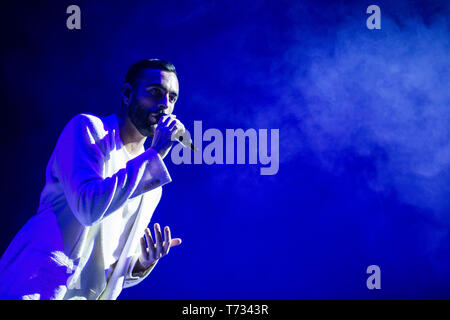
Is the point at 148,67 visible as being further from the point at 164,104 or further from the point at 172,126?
the point at 172,126

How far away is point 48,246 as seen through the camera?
1623 mm

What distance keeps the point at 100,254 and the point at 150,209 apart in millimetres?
267

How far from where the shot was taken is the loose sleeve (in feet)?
5.10

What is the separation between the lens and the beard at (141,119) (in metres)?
1.82

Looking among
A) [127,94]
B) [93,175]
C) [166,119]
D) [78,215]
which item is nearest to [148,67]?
[127,94]

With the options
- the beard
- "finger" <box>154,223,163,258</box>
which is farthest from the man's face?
"finger" <box>154,223,163,258</box>

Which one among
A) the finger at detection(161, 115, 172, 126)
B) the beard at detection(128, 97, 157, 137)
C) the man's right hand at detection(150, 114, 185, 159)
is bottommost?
the man's right hand at detection(150, 114, 185, 159)

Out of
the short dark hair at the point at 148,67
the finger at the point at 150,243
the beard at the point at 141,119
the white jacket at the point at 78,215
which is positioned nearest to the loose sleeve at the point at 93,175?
the white jacket at the point at 78,215

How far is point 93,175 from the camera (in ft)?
5.31

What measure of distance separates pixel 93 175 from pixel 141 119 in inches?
11.4

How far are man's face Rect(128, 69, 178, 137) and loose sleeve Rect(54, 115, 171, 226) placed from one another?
0.15 m

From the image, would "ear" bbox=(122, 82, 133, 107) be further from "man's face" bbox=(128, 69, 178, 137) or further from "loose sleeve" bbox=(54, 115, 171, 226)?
"loose sleeve" bbox=(54, 115, 171, 226)
